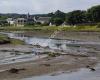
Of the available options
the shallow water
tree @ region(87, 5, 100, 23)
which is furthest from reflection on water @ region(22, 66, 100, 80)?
tree @ region(87, 5, 100, 23)

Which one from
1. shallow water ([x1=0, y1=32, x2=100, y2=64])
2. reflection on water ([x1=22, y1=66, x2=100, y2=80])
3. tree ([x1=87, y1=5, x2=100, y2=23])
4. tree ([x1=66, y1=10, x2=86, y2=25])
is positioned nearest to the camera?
reflection on water ([x1=22, y1=66, x2=100, y2=80])

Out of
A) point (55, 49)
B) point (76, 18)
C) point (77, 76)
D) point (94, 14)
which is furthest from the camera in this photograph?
point (76, 18)

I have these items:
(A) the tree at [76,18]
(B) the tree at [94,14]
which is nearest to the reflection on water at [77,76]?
(B) the tree at [94,14]

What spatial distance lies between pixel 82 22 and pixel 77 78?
121645 millimetres

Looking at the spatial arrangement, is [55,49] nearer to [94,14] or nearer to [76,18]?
[94,14]

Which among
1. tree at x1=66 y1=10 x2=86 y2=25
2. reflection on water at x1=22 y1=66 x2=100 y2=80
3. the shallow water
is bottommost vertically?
the shallow water

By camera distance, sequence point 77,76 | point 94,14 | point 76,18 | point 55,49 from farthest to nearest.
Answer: point 76,18 < point 94,14 < point 55,49 < point 77,76

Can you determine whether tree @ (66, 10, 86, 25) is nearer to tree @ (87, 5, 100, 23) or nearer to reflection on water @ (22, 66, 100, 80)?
tree @ (87, 5, 100, 23)

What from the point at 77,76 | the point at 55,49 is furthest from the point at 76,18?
the point at 77,76

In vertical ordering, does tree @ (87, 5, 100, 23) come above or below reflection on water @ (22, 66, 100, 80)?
above

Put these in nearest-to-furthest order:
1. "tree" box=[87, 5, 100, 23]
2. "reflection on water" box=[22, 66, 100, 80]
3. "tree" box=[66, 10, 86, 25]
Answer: "reflection on water" box=[22, 66, 100, 80] → "tree" box=[87, 5, 100, 23] → "tree" box=[66, 10, 86, 25]

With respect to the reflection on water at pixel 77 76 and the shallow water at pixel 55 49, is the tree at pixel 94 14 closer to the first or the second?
the shallow water at pixel 55 49

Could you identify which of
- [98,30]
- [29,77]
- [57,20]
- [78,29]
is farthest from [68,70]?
[57,20]

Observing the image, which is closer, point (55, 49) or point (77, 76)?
point (77, 76)
